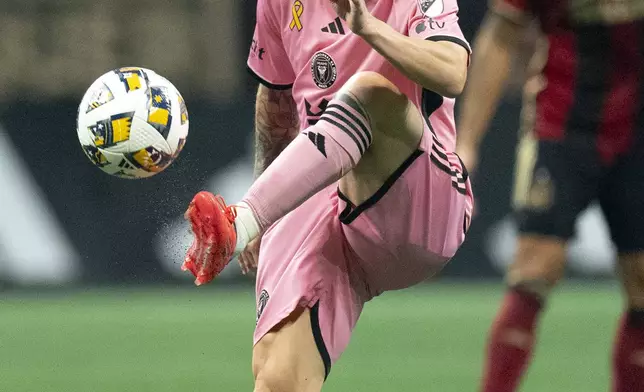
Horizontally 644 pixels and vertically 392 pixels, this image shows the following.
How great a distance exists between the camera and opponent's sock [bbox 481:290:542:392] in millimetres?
4031

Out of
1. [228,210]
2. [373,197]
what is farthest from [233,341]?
[228,210]

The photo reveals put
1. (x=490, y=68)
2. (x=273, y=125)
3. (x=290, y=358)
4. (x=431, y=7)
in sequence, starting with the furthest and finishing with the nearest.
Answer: (x=490, y=68)
(x=273, y=125)
(x=290, y=358)
(x=431, y=7)

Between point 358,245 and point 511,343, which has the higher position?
point 358,245

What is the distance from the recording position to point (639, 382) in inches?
162

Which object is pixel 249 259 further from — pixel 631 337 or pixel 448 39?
pixel 631 337

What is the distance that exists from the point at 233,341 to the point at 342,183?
3.66 meters

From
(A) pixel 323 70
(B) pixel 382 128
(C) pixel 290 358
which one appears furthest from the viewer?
(A) pixel 323 70

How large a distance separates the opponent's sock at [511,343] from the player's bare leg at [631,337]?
0.34 m

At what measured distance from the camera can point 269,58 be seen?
3.89 m

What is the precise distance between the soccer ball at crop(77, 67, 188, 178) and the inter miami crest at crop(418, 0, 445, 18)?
0.77 m

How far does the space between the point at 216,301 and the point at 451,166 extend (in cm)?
536

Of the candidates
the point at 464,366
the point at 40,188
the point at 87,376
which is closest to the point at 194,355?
the point at 87,376

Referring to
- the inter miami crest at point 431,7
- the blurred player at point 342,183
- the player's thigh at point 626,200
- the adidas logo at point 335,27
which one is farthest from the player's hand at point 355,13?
the player's thigh at point 626,200

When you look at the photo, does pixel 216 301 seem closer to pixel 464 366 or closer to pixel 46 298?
pixel 46 298
